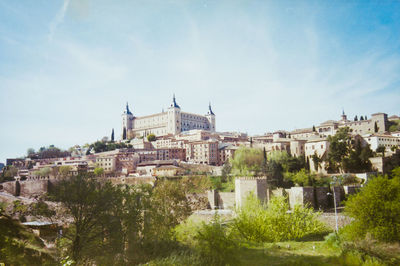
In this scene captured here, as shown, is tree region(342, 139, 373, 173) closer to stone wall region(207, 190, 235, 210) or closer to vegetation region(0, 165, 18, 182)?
stone wall region(207, 190, 235, 210)

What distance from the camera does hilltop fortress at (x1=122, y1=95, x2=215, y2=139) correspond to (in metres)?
123

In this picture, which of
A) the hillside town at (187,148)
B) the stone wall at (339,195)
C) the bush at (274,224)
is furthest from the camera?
the hillside town at (187,148)

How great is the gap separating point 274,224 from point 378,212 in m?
6.43

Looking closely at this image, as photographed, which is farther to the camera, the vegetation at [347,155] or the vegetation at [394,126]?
the vegetation at [394,126]

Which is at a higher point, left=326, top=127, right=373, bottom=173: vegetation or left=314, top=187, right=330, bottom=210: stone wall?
left=326, top=127, right=373, bottom=173: vegetation

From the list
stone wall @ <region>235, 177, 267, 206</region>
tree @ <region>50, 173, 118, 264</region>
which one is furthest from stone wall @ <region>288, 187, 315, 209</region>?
tree @ <region>50, 173, 118, 264</region>

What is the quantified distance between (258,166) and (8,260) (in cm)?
4815

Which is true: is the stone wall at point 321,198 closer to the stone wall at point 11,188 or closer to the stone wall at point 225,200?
the stone wall at point 225,200

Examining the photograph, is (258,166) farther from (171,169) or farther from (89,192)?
(89,192)

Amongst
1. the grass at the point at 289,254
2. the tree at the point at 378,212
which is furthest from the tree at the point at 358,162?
the grass at the point at 289,254

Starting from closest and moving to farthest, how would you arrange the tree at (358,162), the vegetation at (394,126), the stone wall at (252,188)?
the stone wall at (252,188), the tree at (358,162), the vegetation at (394,126)

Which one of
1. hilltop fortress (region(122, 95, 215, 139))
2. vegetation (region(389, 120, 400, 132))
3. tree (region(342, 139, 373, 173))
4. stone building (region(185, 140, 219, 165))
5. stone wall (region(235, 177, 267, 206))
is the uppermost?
hilltop fortress (region(122, 95, 215, 139))

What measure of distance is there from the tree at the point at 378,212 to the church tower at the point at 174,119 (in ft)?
332

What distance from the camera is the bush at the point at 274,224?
20.9 meters
